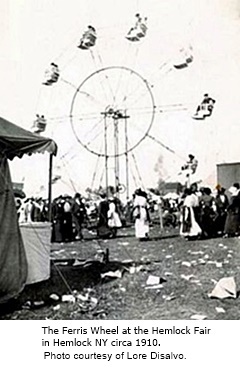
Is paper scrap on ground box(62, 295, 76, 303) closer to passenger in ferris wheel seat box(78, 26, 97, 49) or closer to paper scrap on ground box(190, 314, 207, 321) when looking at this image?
paper scrap on ground box(190, 314, 207, 321)

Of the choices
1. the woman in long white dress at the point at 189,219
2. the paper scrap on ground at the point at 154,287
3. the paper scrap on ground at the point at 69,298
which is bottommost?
the paper scrap on ground at the point at 69,298

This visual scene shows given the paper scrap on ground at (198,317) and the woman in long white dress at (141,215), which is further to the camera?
the woman in long white dress at (141,215)

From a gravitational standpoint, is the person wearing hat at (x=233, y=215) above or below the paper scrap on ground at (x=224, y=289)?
above

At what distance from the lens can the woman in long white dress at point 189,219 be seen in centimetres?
121

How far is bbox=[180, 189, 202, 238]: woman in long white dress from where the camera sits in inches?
47.6

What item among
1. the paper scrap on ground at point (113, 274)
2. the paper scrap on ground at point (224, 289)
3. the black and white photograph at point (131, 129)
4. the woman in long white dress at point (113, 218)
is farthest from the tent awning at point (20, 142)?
the paper scrap on ground at point (224, 289)

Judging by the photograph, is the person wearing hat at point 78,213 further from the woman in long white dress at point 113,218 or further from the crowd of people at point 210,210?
the crowd of people at point 210,210

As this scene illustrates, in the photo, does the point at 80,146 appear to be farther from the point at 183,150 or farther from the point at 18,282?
the point at 18,282

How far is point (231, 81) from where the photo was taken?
1.18 meters

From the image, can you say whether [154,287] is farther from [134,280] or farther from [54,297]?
[54,297]

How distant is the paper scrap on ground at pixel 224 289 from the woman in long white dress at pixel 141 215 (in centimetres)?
20

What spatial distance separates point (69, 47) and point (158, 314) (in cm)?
49
